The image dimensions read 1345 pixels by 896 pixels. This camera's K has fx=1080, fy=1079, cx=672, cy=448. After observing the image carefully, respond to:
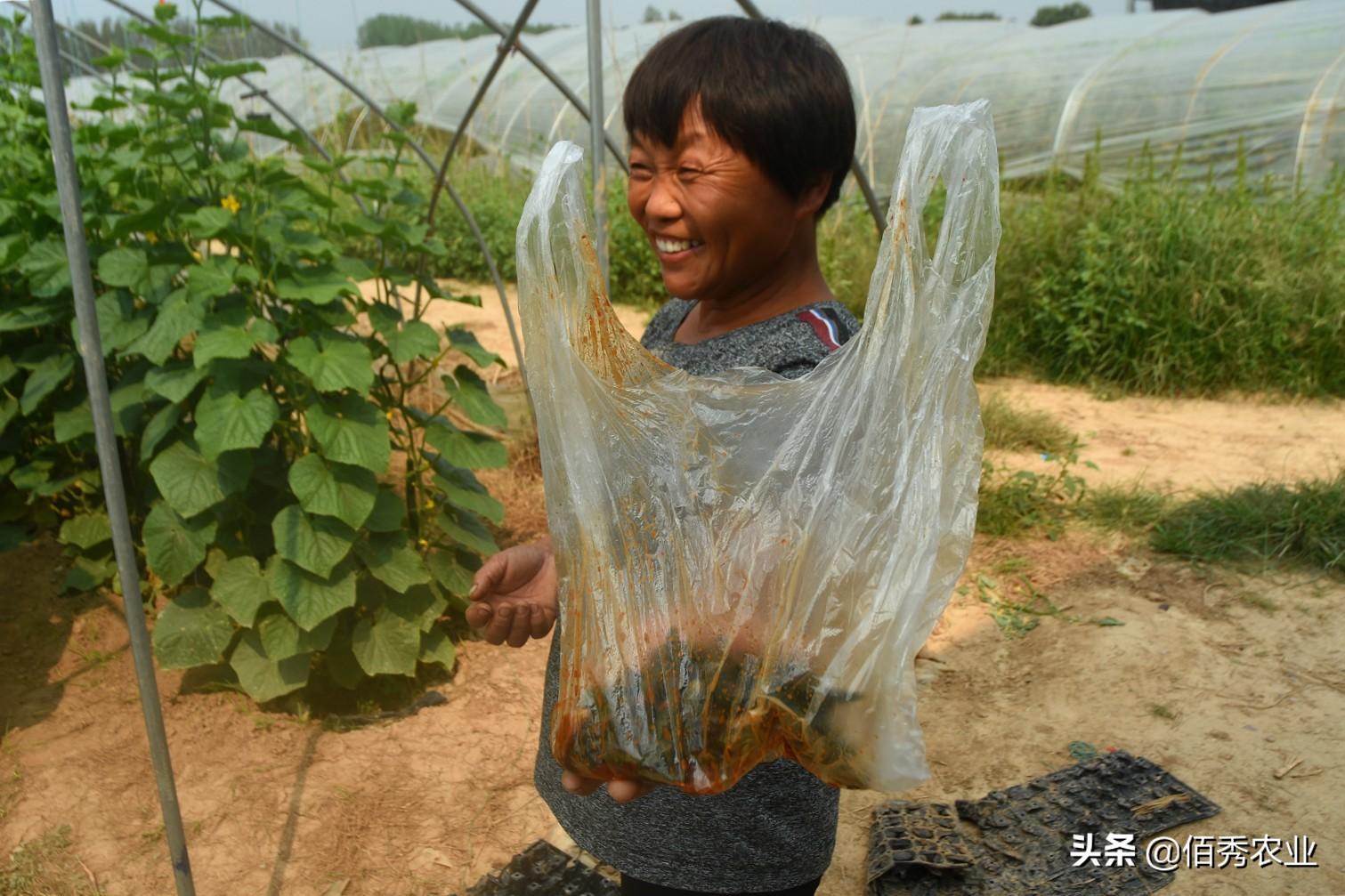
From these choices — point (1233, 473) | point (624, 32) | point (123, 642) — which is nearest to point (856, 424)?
point (123, 642)

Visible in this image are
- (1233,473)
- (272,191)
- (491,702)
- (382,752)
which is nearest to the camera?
(272,191)

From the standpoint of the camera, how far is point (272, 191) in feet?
7.86

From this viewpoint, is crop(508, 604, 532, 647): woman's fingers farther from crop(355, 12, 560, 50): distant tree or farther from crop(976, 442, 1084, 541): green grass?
crop(355, 12, 560, 50): distant tree

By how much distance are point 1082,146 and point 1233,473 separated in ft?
9.94

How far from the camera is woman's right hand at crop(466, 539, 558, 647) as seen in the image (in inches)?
45.1

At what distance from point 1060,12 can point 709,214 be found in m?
22.5

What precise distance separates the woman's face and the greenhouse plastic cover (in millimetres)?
4499

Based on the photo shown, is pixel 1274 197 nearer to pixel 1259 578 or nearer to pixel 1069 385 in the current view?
pixel 1069 385

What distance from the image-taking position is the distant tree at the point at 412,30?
969cm

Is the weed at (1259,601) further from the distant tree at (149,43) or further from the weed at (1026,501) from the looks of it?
the distant tree at (149,43)

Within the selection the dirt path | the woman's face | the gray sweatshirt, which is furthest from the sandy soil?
the woman's face

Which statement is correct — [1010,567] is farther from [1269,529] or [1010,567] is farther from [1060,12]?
[1060,12]

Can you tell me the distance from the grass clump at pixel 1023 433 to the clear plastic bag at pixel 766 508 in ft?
10.8

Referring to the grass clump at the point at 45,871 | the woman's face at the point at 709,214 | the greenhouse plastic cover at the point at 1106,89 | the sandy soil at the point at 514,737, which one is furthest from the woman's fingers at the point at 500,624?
the greenhouse plastic cover at the point at 1106,89
